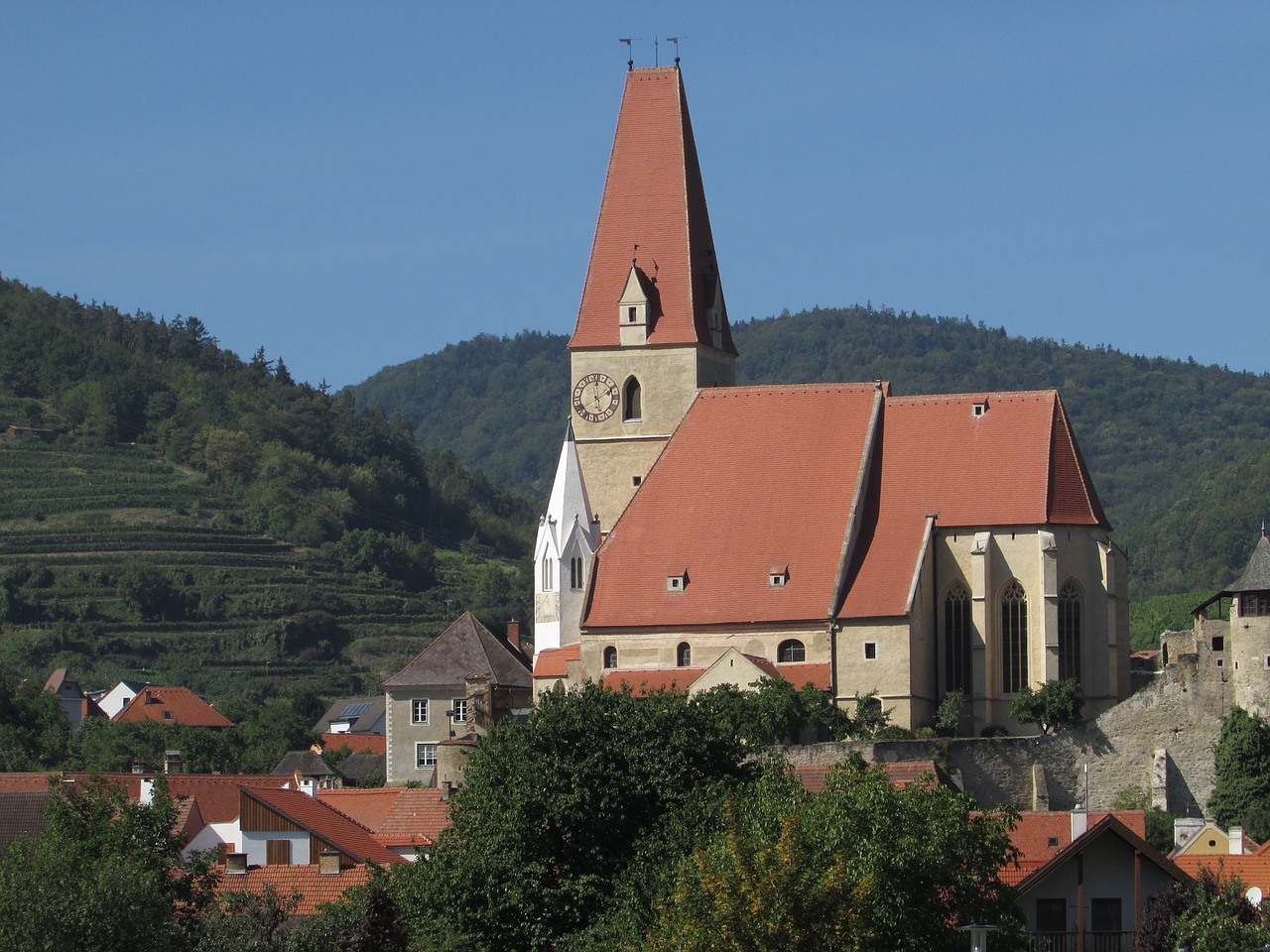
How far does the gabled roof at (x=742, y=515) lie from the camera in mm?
58500

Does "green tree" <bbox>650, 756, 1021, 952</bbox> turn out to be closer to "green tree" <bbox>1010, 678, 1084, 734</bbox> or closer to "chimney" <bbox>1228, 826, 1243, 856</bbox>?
"chimney" <bbox>1228, 826, 1243, 856</bbox>

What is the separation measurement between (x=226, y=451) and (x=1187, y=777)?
328 feet

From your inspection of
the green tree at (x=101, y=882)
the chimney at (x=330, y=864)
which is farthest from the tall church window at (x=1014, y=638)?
the green tree at (x=101, y=882)

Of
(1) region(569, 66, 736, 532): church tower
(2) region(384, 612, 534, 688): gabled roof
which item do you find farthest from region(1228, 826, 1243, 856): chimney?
(2) region(384, 612, 534, 688): gabled roof

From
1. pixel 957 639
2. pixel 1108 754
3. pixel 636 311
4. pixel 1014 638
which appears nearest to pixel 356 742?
pixel 636 311

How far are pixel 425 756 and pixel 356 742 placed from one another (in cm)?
2661

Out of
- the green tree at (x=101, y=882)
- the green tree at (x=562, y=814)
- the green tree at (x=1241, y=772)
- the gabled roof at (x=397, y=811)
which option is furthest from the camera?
the green tree at (x=1241, y=772)

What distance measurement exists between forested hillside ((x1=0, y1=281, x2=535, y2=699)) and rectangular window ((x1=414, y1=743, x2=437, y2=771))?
169 feet

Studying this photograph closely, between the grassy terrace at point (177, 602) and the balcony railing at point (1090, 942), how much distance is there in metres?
88.5

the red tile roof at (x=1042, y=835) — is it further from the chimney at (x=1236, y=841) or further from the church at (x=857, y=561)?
the church at (x=857, y=561)

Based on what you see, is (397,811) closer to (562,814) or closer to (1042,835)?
(1042,835)

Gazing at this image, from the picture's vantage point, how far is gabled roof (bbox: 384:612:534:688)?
7019 cm

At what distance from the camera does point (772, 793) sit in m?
Answer: 35.8

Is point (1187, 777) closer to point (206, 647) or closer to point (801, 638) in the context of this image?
point (801, 638)
